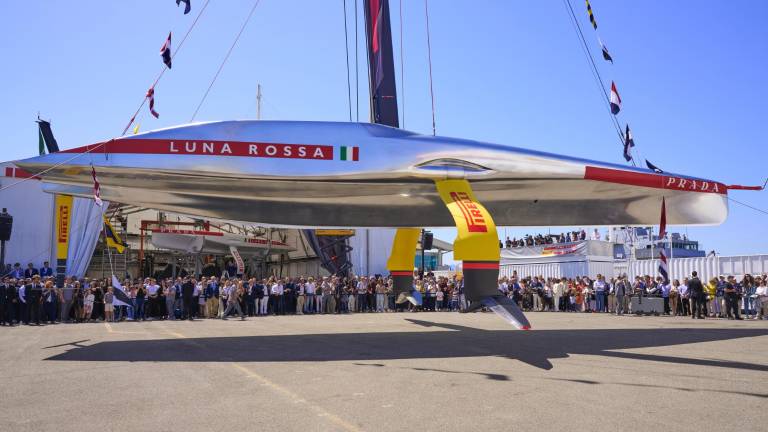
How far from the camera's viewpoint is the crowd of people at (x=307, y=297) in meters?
17.3

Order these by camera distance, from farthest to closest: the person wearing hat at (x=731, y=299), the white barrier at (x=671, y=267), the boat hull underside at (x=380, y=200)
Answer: the white barrier at (x=671, y=267) → the person wearing hat at (x=731, y=299) → the boat hull underside at (x=380, y=200)

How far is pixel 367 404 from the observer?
531 centimetres

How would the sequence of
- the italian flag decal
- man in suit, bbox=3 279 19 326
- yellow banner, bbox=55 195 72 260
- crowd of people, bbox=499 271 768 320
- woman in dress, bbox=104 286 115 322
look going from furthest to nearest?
1. crowd of people, bbox=499 271 768 320
2. woman in dress, bbox=104 286 115 322
3. man in suit, bbox=3 279 19 326
4. yellow banner, bbox=55 195 72 260
5. the italian flag decal


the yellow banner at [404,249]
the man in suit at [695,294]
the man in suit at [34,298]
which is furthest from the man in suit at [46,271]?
the man in suit at [695,294]

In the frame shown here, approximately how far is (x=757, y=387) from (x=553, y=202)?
683 cm

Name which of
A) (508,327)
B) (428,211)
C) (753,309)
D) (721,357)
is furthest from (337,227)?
(753,309)

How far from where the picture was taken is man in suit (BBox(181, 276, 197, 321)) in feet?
61.9

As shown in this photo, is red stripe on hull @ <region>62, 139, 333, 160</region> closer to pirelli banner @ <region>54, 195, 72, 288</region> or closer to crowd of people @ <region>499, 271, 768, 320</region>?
pirelli banner @ <region>54, 195, 72, 288</region>

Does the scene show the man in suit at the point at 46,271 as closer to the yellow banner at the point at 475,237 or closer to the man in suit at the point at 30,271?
the man in suit at the point at 30,271

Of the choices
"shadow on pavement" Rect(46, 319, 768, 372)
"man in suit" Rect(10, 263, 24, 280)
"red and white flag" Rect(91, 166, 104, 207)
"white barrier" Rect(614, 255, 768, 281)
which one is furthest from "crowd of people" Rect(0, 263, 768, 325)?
"shadow on pavement" Rect(46, 319, 768, 372)

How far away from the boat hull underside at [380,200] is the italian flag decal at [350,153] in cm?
45

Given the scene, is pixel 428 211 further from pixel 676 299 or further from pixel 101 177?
pixel 676 299

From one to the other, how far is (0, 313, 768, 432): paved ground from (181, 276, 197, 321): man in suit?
7.93m

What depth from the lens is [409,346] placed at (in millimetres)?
9516
